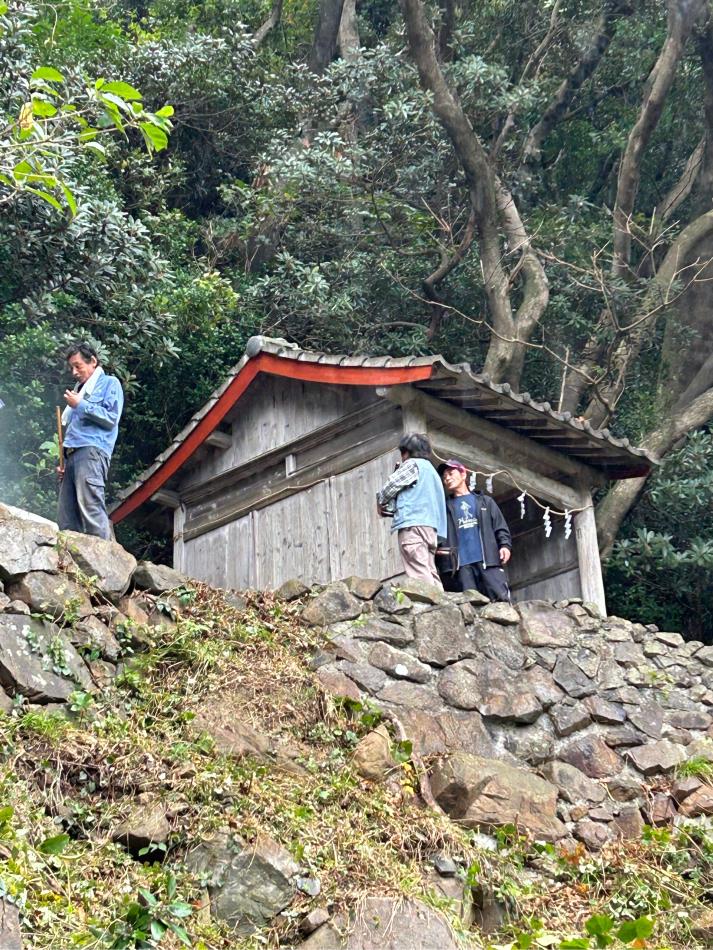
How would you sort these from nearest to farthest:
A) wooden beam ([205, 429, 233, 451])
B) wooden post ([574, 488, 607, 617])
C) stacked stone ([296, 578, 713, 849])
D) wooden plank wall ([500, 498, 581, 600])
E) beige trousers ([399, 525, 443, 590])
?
stacked stone ([296, 578, 713, 849]) → beige trousers ([399, 525, 443, 590]) → wooden post ([574, 488, 607, 617]) → wooden plank wall ([500, 498, 581, 600]) → wooden beam ([205, 429, 233, 451])

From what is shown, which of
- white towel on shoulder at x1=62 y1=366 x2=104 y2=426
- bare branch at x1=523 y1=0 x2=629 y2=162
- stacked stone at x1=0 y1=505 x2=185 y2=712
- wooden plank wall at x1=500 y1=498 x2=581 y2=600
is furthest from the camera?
bare branch at x1=523 y1=0 x2=629 y2=162

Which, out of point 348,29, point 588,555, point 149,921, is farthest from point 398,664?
point 348,29

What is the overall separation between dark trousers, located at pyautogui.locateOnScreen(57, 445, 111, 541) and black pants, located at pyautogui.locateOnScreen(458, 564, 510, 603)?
3.14 metres

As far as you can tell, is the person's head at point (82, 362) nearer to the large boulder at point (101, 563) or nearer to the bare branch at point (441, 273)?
the large boulder at point (101, 563)

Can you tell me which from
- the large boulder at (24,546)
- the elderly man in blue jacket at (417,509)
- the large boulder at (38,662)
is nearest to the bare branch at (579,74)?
the elderly man in blue jacket at (417,509)

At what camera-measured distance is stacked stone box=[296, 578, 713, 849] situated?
8.91 metres

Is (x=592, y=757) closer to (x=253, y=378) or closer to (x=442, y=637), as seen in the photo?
(x=442, y=637)

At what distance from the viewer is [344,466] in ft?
40.6

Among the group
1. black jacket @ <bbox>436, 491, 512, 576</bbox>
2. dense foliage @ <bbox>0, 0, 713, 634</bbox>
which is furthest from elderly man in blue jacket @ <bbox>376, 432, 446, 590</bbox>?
dense foliage @ <bbox>0, 0, 713, 634</bbox>

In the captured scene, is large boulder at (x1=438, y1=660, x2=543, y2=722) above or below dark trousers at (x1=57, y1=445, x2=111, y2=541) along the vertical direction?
below

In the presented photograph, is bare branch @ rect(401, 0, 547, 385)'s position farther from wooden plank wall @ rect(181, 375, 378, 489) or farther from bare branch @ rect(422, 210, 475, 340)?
wooden plank wall @ rect(181, 375, 378, 489)

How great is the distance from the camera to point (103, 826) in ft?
23.7

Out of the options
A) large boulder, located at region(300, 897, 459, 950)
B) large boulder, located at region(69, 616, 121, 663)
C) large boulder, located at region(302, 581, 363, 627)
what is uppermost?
large boulder, located at region(302, 581, 363, 627)

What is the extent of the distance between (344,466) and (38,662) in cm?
504
